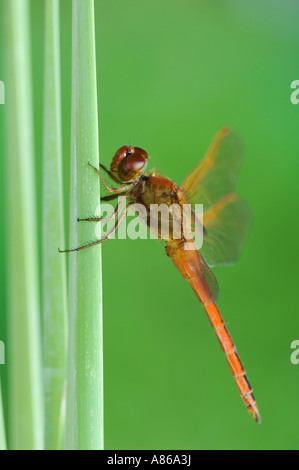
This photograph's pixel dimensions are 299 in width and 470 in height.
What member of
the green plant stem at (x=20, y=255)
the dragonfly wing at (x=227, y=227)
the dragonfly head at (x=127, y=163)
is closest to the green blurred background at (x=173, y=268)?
the dragonfly wing at (x=227, y=227)

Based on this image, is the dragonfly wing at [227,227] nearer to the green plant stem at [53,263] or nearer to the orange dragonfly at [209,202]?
the orange dragonfly at [209,202]

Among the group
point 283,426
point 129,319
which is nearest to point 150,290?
point 129,319

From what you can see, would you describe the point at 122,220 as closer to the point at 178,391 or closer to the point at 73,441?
the point at 73,441

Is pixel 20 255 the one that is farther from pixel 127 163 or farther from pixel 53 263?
pixel 127 163

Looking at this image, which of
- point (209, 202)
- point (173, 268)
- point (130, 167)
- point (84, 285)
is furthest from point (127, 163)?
point (173, 268)

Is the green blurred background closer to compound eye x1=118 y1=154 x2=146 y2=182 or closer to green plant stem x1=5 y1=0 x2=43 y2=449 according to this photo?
compound eye x1=118 y1=154 x2=146 y2=182

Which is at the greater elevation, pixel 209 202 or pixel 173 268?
pixel 209 202

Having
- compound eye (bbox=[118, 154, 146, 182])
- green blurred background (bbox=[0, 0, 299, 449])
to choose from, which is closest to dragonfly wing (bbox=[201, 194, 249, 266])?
compound eye (bbox=[118, 154, 146, 182])
